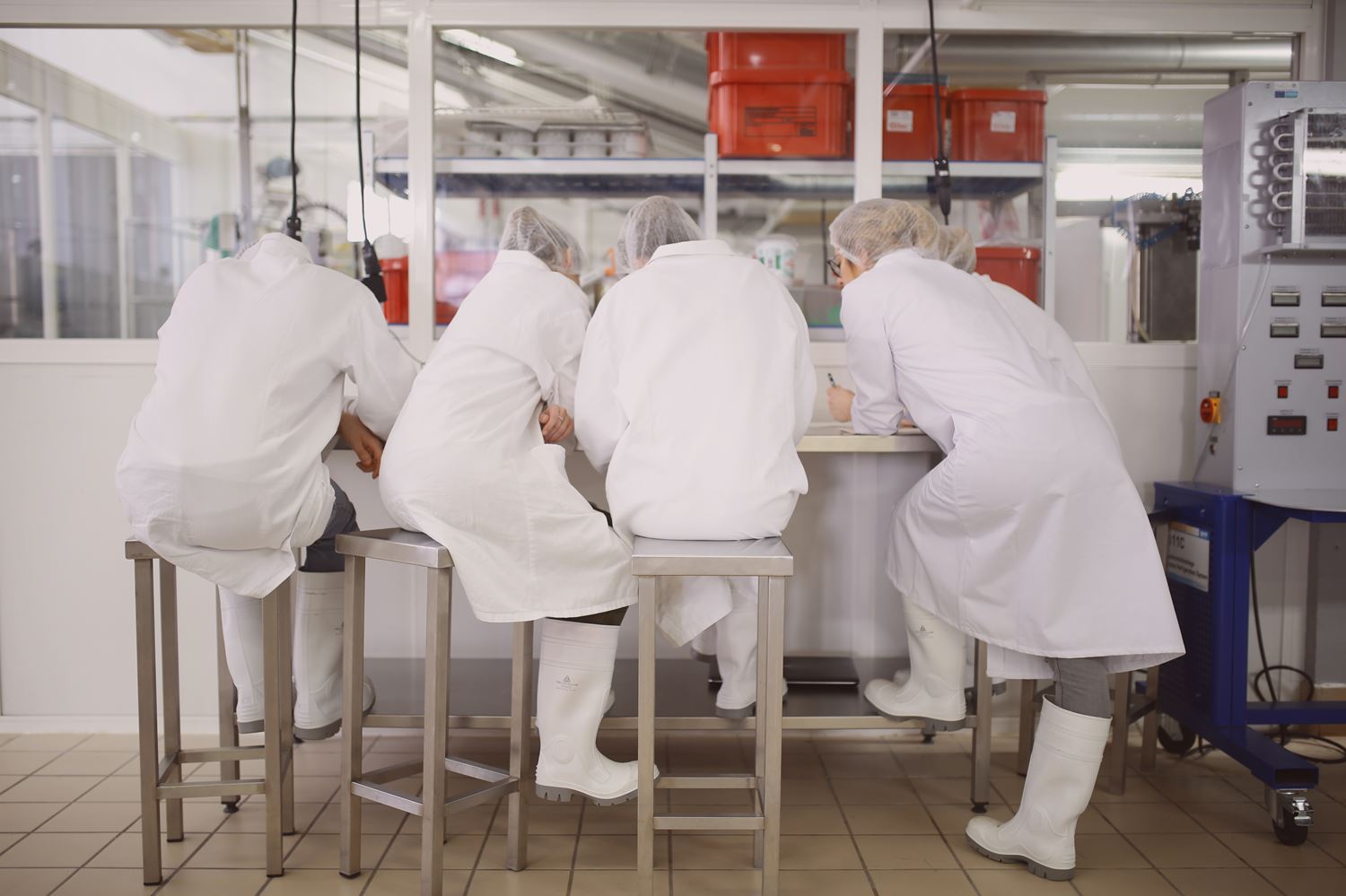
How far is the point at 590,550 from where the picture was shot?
6.16 feet

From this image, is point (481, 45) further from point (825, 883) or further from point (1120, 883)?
point (1120, 883)

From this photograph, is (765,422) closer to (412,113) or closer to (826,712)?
(826,712)

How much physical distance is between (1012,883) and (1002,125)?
2.08m

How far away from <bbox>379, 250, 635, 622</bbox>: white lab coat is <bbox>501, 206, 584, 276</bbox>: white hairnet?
0.40 feet

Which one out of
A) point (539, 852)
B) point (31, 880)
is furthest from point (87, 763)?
point (539, 852)

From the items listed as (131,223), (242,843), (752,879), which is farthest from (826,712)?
(131,223)

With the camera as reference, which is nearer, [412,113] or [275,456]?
[275,456]

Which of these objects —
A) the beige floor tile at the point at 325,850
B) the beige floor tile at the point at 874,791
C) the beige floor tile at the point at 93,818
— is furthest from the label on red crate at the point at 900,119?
the beige floor tile at the point at 93,818

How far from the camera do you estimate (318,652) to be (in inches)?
85.7

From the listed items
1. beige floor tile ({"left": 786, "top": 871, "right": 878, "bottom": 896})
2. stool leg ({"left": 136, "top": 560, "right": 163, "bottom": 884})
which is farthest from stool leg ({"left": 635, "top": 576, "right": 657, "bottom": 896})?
stool leg ({"left": 136, "top": 560, "right": 163, "bottom": 884})

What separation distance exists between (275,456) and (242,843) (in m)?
0.91

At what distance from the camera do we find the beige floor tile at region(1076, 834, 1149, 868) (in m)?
2.03

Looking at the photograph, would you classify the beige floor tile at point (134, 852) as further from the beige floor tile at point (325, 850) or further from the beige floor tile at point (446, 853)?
the beige floor tile at point (446, 853)

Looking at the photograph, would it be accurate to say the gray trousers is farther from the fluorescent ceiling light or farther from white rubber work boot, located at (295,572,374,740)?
the fluorescent ceiling light
